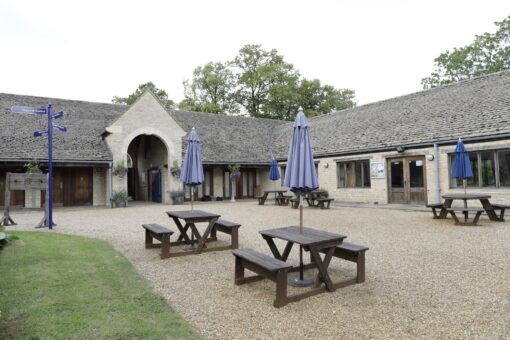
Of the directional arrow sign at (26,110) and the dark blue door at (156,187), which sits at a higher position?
the directional arrow sign at (26,110)

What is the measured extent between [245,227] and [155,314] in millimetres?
6582

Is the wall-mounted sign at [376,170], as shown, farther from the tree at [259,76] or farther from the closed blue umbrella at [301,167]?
the tree at [259,76]

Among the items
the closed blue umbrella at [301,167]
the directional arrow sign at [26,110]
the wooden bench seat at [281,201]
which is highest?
the directional arrow sign at [26,110]

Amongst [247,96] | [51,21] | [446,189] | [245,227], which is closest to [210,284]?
[245,227]

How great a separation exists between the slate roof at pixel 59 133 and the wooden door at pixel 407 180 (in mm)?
14990

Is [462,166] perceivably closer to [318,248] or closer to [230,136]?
[318,248]

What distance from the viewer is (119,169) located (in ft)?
59.5

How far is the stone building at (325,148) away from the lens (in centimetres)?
1435

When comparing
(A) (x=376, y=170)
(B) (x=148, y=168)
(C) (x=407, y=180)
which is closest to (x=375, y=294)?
(C) (x=407, y=180)

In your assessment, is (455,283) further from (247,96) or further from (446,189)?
(247,96)

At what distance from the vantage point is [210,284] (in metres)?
5.00

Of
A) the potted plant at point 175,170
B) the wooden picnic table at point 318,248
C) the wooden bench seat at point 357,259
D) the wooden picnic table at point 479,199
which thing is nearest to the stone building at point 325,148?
the potted plant at point 175,170

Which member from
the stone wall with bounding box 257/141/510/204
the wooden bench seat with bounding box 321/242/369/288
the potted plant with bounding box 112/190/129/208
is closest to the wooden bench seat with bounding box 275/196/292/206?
the stone wall with bounding box 257/141/510/204

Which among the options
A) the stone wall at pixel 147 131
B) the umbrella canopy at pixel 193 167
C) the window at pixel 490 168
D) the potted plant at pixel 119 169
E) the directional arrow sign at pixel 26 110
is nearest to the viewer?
the umbrella canopy at pixel 193 167
